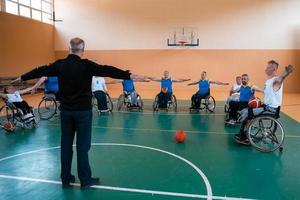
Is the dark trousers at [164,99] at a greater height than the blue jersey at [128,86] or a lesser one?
lesser

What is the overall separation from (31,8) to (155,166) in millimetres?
12005

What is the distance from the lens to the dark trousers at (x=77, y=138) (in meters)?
3.04

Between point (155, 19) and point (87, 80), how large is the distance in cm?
1188

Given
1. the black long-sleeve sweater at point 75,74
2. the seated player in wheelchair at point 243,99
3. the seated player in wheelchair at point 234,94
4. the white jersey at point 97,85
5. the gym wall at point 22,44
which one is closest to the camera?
the black long-sleeve sweater at point 75,74

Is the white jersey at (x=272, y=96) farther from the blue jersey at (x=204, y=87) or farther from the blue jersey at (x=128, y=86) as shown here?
the blue jersey at (x=128, y=86)

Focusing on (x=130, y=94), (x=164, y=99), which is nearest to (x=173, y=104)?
(x=164, y=99)

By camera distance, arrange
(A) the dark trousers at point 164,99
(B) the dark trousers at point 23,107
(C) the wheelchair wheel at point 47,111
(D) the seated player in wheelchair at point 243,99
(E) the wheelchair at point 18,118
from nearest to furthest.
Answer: (E) the wheelchair at point 18,118
(B) the dark trousers at point 23,107
(D) the seated player in wheelchair at point 243,99
(C) the wheelchair wheel at point 47,111
(A) the dark trousers at point 164,99

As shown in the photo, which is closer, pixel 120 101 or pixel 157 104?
pixel 157 104

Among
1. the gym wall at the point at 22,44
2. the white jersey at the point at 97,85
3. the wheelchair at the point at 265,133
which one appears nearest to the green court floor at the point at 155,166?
the wheelchair at the point at 265,133

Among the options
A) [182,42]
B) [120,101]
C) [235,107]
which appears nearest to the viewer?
[235,107]

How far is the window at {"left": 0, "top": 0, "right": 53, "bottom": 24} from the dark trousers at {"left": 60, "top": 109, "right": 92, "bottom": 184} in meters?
10.4

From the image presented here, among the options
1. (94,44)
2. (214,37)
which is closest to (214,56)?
(214,37)

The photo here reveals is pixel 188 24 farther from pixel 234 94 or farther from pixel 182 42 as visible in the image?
pixel 234 94

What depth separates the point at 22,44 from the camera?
12.7 m
